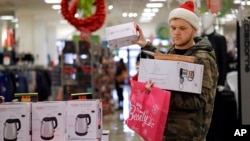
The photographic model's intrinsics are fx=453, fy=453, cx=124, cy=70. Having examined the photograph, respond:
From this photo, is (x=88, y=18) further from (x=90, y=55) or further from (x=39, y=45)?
(x=39, y=45)

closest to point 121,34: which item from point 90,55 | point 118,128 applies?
point 118,128

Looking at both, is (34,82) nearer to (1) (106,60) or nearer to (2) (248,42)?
(1) (106,60)

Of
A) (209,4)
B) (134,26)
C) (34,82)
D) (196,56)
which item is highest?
(209,4)

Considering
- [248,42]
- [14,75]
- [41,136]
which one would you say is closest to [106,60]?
[14,75]

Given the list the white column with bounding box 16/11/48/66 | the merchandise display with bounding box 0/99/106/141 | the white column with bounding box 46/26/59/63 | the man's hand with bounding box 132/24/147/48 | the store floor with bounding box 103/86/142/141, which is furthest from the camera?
the white column with bounding box 46/26/59/63

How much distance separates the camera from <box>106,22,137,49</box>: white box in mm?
2992

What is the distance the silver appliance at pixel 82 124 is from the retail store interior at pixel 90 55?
201 mm

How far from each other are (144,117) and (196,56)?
1.63 ft

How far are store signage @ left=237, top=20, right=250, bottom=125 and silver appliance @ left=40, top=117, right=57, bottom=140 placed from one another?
4.04 meters

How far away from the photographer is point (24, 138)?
3.09m

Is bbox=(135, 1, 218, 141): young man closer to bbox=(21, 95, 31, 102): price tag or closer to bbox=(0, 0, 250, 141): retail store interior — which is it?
bbox=(0, 0, 250, 141): retail store interior

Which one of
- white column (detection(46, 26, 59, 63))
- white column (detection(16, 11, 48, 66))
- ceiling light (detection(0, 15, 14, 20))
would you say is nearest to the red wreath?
ceiling light (detection(0, 15, 14, 20))

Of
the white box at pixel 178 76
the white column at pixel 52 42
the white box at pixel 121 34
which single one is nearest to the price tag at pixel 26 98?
the white box at pixel 121 34

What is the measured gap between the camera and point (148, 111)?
2777mm
